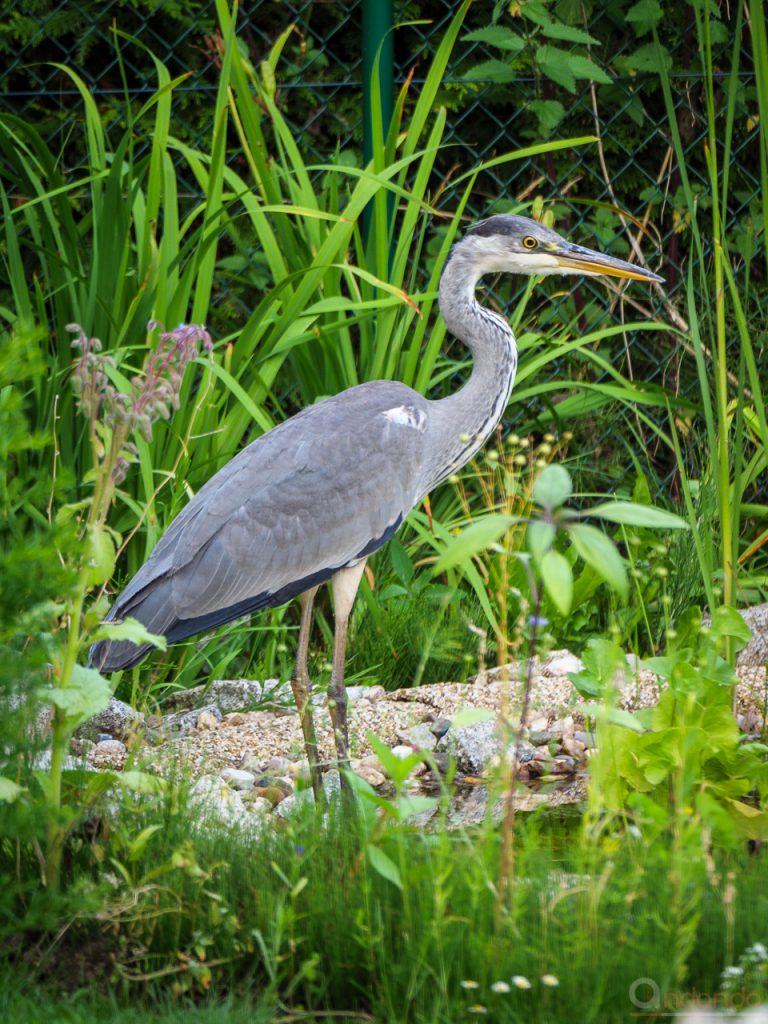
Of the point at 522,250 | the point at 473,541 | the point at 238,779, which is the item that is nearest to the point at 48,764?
the point at 238,779

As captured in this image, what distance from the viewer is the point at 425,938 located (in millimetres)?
1901

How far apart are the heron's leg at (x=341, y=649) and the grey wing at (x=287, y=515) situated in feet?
0.26

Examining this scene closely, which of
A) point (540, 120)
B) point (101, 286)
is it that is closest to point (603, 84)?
point (540, 120)

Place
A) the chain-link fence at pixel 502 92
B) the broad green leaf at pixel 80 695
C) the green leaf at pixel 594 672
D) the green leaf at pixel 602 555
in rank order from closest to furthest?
the green leaf at pixel 602 555 → the broad green leaf at pixel 80 695 → the green leaf at pixel 594 672 → the chain-link fence at pixel 502 92

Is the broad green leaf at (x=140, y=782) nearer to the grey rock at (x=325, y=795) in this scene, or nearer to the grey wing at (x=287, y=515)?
the grey rock at (x=325, y=795)

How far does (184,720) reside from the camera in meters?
3.79

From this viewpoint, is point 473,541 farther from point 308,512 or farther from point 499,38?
point 499,38

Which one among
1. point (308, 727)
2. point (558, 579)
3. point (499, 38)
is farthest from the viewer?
point (499, 38)

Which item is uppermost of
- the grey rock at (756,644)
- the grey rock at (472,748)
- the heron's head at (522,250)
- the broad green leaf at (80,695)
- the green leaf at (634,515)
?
the heron's head at (522,250)

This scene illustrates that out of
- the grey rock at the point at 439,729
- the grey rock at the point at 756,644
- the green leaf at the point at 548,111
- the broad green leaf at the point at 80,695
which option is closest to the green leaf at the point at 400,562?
the grey rock at the point at 439,729

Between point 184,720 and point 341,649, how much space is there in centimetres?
55

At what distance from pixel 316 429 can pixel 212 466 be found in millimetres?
731

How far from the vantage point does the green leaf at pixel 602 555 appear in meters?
1.74

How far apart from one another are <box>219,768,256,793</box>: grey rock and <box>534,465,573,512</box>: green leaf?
1.68 metres
